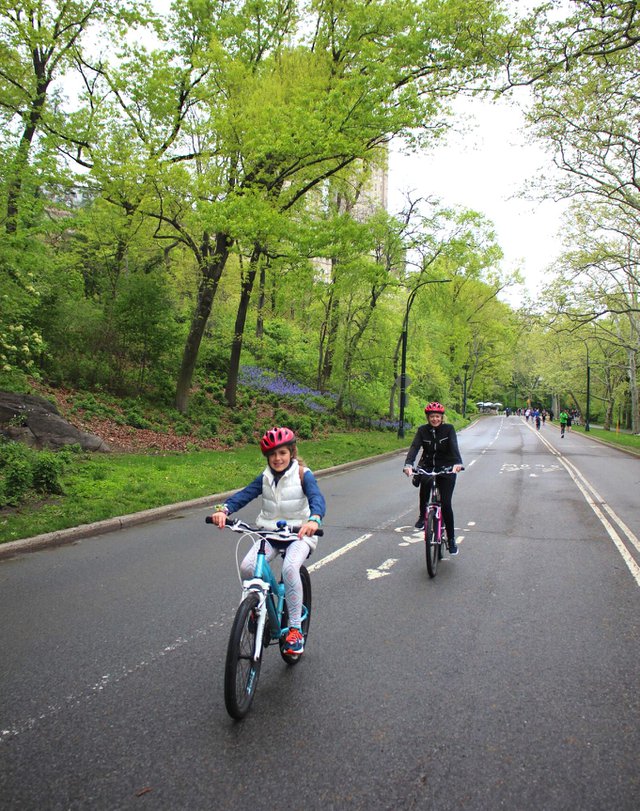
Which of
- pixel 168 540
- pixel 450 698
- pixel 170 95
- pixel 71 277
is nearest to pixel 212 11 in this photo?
pixel 170 95

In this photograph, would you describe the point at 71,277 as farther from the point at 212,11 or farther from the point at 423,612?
the point at 423,612

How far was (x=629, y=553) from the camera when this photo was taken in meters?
7.23


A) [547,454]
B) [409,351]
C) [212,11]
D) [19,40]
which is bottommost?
[547,454]

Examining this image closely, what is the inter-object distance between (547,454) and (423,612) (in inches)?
872

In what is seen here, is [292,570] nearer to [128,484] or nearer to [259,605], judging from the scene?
[259,605]

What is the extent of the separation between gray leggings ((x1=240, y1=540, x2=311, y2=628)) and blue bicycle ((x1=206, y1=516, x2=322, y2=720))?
2.4 inches

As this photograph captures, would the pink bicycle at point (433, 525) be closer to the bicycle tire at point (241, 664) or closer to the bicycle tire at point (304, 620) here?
the bicycle tire at point (304, 620)

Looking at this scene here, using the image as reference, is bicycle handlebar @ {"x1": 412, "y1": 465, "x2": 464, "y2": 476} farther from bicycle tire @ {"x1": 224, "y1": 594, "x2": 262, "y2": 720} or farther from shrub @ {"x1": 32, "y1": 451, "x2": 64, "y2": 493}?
shrub @ {"x1": 32, "y1": 451, "x2": 64, "y2": 493}

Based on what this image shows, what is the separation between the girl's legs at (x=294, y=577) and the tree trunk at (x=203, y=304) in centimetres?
1614

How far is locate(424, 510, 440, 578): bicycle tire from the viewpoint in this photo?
6.00 m

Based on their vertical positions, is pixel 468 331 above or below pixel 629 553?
above

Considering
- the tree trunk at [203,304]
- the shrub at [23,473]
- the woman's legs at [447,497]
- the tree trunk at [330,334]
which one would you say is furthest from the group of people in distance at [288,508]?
the tree trunk at [330,334]

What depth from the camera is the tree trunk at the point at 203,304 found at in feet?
61.6

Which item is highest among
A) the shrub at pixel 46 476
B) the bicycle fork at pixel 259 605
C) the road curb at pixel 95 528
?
the bicycle fork at pixel 259 605
